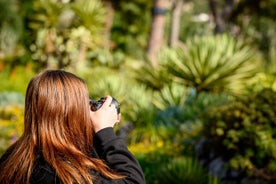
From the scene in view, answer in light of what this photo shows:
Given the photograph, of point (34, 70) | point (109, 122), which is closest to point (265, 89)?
point (109, 122)

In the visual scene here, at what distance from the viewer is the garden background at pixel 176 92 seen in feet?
18.0

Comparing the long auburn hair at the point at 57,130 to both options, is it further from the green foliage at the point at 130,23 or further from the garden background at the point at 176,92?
the green foliage at the point at 130,23

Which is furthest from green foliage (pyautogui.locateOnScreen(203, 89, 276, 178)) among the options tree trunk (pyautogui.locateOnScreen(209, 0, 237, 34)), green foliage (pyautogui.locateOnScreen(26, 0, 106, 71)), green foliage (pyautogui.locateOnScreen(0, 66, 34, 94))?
tree trunk (pyautogui.locateOnScreen(209, 0, 237, 34))

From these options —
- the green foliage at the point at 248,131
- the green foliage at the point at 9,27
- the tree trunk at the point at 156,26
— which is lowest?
the green foliage at the point at 248,131

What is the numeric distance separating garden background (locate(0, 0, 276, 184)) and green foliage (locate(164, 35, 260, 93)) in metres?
0.02

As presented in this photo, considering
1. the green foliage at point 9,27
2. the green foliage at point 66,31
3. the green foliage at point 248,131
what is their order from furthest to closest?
1. the green foliage at point 9,27
2. the green foliage at point 66,31
3. the green foliage at point 248,131

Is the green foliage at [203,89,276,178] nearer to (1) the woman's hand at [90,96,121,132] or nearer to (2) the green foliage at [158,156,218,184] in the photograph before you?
(2) the green foliage at [158,156,218,184]

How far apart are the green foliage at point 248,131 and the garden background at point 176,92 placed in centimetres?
1

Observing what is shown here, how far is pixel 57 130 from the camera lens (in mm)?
2059

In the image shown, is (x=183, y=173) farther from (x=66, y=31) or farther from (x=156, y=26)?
(x=66, y=31)

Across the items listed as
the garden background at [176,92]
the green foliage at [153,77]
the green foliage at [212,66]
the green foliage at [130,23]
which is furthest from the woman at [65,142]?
the green foliage at [130,23]

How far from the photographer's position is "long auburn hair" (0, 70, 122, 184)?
2023mm

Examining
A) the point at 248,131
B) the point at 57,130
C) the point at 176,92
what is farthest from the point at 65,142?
the point at 176,92

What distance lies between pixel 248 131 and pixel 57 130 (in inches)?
145
